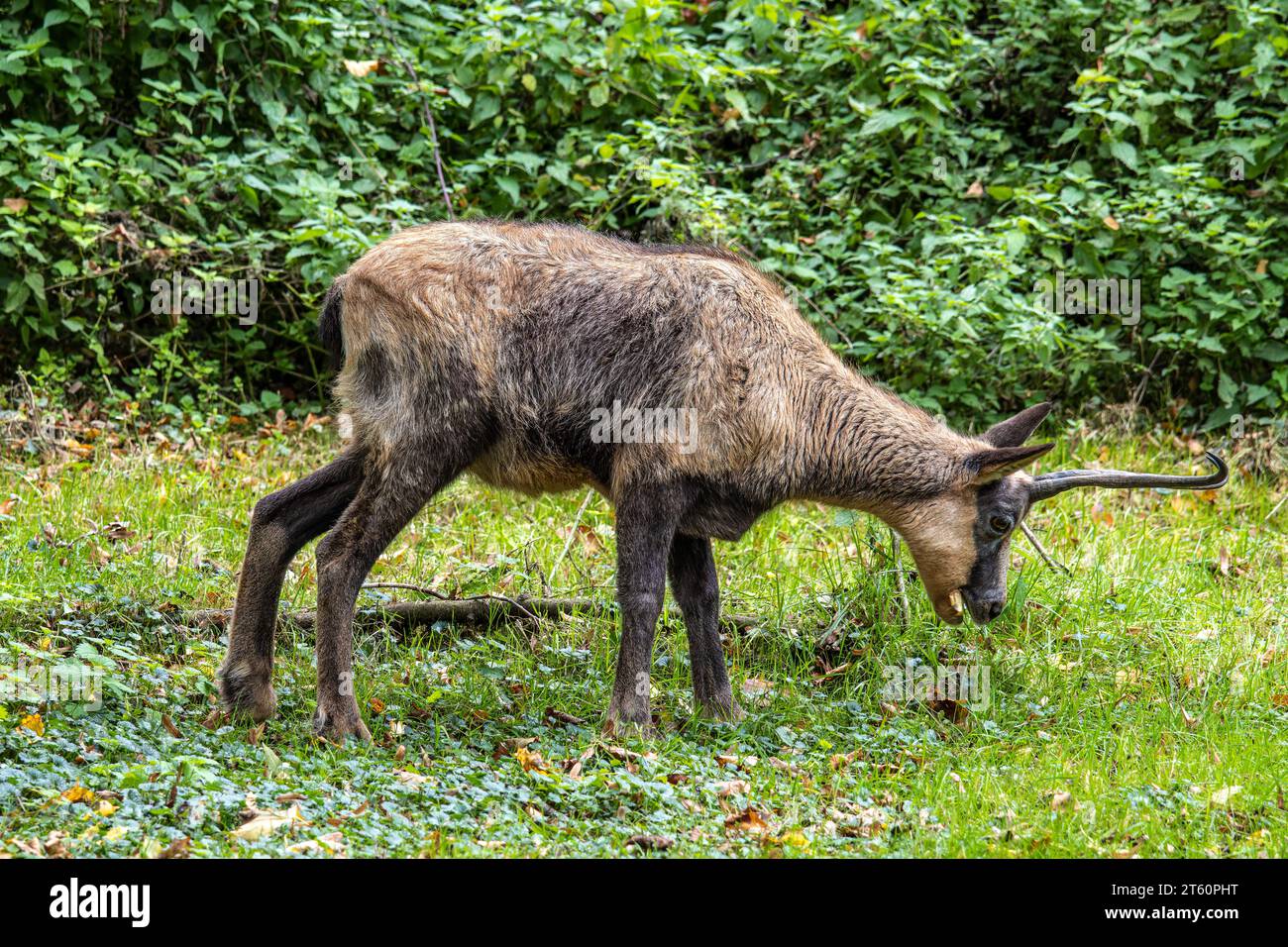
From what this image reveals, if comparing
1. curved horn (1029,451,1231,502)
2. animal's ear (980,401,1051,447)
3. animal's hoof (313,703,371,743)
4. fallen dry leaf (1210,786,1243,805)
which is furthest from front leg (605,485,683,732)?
fallen dry leaf (1210,786,1243,805)

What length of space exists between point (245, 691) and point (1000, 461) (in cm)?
347

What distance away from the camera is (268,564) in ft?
21.0

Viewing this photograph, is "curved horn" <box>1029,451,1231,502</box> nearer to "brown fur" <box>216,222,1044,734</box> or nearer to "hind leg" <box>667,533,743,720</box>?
"brown fur" <box>216,222,1044,734</box>

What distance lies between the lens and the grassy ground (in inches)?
201

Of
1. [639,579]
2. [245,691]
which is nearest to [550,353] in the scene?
[639,579]

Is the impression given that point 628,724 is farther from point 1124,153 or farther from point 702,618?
point 1124,153

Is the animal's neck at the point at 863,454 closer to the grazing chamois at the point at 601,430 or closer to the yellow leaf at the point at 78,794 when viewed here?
the grazing chamois at the point at 601,430

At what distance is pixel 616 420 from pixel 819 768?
1705 mm

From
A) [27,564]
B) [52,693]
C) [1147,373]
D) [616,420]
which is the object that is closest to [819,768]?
[616,420]

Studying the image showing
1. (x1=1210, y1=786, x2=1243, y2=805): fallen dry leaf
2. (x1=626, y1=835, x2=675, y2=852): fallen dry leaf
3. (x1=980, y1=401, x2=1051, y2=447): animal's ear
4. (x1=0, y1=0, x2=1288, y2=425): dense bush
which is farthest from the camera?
(x1=0, y1=0, x2=1288, y2=425): dense bush

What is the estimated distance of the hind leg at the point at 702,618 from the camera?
263 inches

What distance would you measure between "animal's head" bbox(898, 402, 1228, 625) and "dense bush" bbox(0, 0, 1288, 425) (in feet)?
8.90

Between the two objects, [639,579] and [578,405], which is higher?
[578,405]

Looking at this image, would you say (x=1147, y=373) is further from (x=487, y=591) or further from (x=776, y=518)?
(x=487, y=591)
